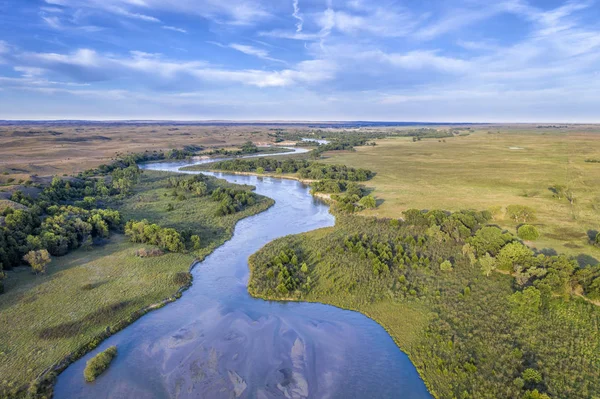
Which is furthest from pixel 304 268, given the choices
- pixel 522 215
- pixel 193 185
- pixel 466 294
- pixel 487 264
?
pixel 193 185

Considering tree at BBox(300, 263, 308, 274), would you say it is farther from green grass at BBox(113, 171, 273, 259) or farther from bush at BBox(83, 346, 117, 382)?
bush at BBox(83, 346, 117, 382)

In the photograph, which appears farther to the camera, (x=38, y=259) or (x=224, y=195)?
(x=224, y=195)

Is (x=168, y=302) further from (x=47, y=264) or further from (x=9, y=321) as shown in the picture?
(x=47, y=264)

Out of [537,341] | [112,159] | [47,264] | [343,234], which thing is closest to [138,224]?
[47,264]

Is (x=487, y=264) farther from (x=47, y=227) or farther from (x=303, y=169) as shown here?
(x=303, y=169)

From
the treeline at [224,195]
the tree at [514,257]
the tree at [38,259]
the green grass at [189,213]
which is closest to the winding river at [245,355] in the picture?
the green grass at [189,213]

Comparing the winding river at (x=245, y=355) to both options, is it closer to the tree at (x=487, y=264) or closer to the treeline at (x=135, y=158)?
the tree at (x=487, y=264)

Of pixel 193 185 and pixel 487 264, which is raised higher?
pixel 193 185
